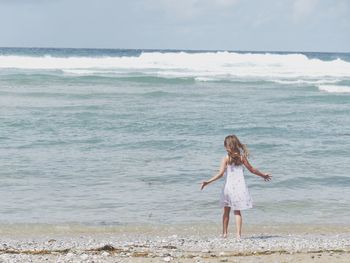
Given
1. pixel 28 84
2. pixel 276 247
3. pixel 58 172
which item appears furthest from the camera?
pixel 28 84

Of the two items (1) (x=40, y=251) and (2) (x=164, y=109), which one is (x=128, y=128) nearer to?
(2) (x=164, y=109)

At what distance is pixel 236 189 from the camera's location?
861cm

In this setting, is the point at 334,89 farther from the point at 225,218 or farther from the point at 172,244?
the point at 172,244

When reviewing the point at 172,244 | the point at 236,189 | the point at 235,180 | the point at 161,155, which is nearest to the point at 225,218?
the point at 236,189

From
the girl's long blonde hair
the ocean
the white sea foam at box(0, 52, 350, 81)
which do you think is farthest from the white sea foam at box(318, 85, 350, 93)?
the girl's long blonde hair

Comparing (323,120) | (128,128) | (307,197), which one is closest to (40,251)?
(307,197)

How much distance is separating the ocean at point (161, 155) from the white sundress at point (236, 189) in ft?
4.53

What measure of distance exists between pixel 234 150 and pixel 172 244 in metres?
1.38

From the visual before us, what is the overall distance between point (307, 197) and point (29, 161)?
5631 millimetres

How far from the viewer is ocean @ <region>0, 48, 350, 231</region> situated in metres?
10.4

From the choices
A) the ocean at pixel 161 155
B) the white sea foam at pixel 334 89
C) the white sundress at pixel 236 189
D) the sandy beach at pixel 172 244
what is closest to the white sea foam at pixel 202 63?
the white sea foam at pixel 334 89

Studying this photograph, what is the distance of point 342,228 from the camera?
9.62m

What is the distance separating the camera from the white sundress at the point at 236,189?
28.1ft

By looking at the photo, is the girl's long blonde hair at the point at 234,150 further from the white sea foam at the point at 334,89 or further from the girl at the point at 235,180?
the white sea foam at the point at 334,89
